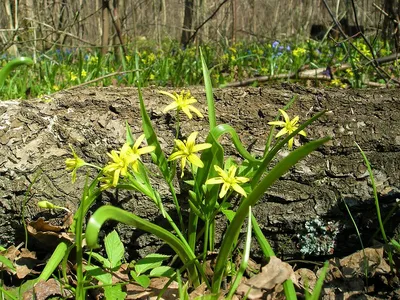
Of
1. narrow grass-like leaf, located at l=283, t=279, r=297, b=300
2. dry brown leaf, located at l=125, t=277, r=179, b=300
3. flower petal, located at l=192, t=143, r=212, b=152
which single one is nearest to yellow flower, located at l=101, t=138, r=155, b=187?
flower petal, located at l=192, t=143, r=212, b=152

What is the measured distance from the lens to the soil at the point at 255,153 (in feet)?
5.24

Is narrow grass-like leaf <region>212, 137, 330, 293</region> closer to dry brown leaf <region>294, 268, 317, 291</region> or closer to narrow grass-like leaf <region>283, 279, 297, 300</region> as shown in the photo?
narrow grass-like leaf <region>283, 279, 297, 300</region>

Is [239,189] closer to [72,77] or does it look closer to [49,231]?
[49,231]


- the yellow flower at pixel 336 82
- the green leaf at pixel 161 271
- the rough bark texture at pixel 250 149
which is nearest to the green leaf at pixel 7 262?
the rough bark texture at pixel 250 149

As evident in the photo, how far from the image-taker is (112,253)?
4.41 ft

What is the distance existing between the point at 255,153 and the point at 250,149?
0.09 feet

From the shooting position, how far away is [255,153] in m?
1.70

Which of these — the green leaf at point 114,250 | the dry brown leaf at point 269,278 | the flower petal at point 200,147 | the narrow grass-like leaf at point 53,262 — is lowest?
the narrow grass-like leaf at point 53,262

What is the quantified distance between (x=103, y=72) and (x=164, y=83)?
2.24 ft

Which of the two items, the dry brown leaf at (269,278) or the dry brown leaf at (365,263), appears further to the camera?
the dry brown leaf at (365,263)

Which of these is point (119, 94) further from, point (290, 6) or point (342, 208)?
point (290, 6)

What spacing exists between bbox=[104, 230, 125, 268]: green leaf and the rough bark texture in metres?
0.22

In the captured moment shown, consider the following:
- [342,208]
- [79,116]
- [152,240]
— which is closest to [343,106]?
[342,208]

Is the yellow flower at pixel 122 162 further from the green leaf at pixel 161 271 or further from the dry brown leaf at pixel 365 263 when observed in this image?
the dry brown leaf at pixel 365 263
